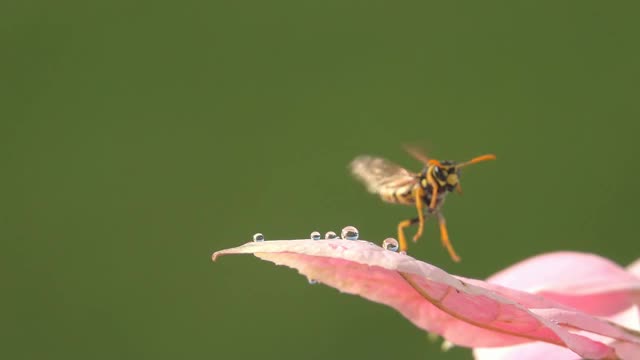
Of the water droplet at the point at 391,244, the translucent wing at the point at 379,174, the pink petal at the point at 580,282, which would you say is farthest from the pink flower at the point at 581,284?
the translucent wing at the point at 379,174

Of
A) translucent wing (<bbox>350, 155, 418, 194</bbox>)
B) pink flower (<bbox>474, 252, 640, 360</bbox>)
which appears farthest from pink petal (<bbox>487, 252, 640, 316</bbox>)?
translucent wing (<bbox>350, 155, 418, 194</bbox>)

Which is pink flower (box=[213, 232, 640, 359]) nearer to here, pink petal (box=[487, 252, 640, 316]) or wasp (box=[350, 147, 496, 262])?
pink petal (box=[487, 252, 640, 316])

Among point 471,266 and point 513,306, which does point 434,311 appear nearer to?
point 513,306

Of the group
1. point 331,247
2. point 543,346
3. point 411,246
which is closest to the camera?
point 331,247

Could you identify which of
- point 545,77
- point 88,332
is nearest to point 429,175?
point 88,332

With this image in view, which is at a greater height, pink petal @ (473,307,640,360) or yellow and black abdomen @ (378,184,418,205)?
yellow and black abdomen @ (378,184,418,205)

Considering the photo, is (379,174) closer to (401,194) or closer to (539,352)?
(401,194)
